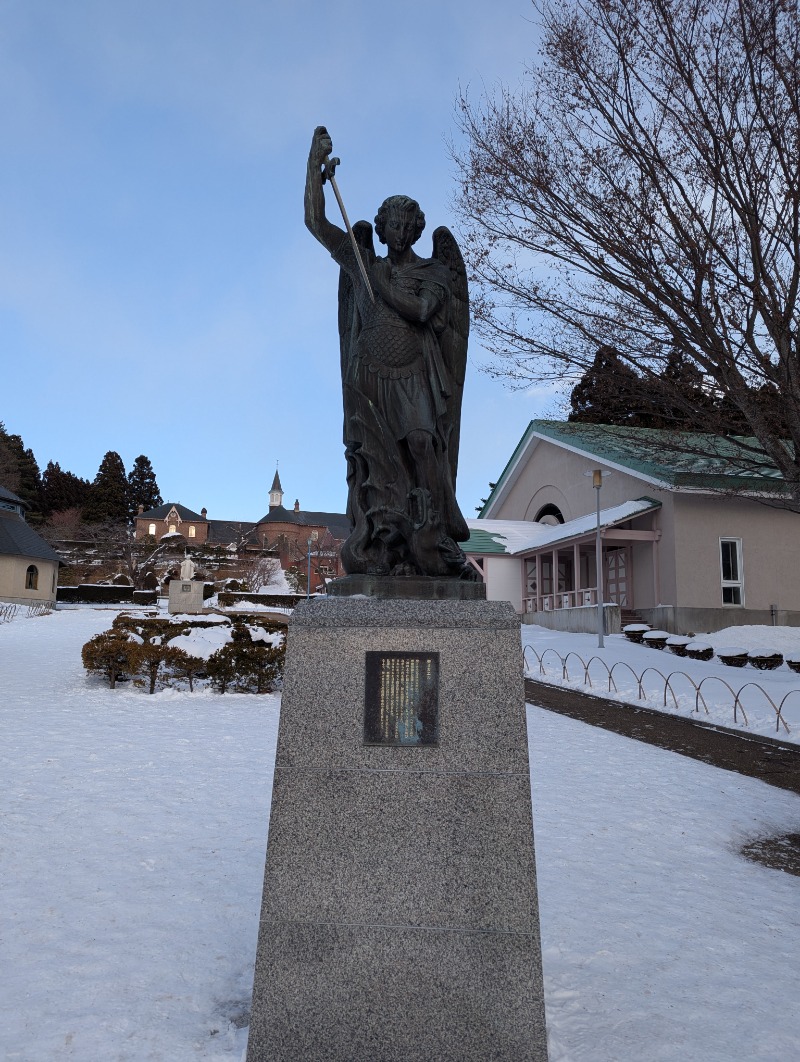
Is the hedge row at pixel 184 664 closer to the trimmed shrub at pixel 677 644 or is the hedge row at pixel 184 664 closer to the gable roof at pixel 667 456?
the gable roof at pixel 667 456

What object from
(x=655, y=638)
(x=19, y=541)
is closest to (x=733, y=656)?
(x=655, y=638)

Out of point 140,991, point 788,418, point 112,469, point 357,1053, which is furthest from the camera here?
point 112,469

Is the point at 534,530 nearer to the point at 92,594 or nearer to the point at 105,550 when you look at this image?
the point at 92,594

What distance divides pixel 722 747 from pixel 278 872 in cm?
763

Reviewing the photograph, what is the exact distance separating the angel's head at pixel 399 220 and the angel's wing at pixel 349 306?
0.10 m

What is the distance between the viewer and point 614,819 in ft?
20.5

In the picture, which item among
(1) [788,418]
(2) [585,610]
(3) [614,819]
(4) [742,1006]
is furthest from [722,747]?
(2) [585,610]

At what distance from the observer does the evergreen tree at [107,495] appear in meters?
63.7

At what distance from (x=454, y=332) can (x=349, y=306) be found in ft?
2.16

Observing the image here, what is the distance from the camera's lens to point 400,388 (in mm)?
3953

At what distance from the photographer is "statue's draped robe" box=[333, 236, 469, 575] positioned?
3852mm

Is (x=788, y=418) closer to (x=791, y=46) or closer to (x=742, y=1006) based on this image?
(x=791, y=46)

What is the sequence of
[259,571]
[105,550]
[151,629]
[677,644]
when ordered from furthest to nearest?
[259,571], [105,550], [677,644], [151,629]

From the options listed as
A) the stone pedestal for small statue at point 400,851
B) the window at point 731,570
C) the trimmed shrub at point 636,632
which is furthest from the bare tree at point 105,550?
the stone pedestal for small statue at point 400,851
